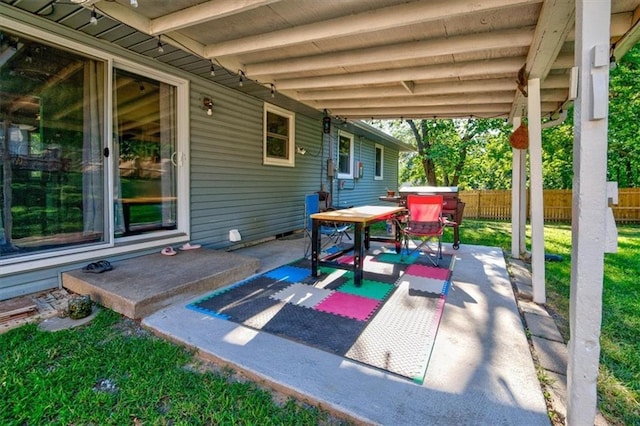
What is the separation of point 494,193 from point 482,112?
700 centimetres

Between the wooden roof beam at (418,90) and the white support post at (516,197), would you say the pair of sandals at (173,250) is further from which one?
the white support post at (516,197)

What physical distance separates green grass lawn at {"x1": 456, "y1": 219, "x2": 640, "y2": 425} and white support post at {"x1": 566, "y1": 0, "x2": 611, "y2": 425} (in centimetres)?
42

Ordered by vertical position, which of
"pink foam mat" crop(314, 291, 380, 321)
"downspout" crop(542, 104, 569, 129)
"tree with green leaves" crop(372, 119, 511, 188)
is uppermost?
"tree with green leaves" crop(372, 119, 511, 188)

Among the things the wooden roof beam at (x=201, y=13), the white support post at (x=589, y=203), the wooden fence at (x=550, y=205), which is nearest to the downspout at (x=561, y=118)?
the white support post at (x=589, y=203)

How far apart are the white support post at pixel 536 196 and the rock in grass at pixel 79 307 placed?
13.7 feet

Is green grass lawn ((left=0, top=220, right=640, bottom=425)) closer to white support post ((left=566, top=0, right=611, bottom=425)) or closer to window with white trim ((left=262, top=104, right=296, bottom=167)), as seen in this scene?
white support post ((left=566, top=0, right=611, bottom=425))

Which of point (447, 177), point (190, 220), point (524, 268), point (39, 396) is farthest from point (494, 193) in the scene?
point (39, 396)

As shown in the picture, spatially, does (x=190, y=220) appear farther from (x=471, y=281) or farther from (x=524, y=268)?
(x=524, y=268)

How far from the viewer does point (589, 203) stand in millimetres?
1468

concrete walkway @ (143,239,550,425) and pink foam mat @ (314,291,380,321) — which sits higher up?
pink foam mat @ (314,291,380,321)

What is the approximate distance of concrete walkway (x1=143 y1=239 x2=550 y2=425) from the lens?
162cm

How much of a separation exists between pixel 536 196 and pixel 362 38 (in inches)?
96.3

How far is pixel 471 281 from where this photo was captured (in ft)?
12.5

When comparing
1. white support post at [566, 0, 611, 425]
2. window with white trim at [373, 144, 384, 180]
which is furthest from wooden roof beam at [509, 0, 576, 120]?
window with white trim at [373, 144, 384, 180]
